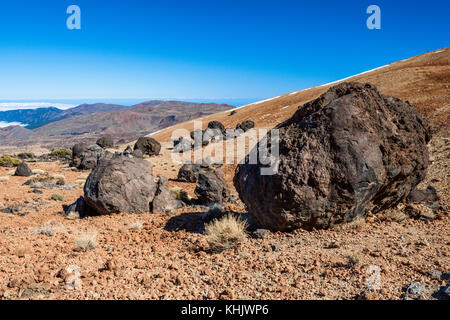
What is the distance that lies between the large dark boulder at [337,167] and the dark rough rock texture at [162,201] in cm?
381

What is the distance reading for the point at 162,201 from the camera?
389 inches

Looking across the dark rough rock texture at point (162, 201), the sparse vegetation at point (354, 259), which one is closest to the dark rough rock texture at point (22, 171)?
the dark rough rock texture at point (162, 201)

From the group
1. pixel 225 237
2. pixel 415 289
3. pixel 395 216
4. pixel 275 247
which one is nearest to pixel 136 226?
pixel 225 237

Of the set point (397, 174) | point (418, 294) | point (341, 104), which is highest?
point (341, 104)

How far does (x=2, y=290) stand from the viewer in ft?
14.7

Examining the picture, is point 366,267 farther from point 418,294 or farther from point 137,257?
point 137,257

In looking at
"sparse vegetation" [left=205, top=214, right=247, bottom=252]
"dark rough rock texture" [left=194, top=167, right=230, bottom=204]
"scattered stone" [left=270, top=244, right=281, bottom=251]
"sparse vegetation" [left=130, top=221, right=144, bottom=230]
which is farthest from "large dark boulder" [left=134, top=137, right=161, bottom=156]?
"scattered stone" [left=270, top=244, right=281, bottom=251]

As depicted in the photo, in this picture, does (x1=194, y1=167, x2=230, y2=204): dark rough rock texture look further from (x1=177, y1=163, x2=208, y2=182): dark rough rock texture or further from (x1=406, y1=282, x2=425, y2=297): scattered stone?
(x1=406, y1=282, x2=425, y2=297): scattered stone

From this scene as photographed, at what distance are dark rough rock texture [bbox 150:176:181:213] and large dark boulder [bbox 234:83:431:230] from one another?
381cm

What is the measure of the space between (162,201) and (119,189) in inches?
56.8

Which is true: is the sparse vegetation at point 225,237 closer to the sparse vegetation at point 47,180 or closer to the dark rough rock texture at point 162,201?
the dark rough rock texture at point 162,201

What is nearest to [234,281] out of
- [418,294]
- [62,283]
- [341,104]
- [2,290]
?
[418,294]

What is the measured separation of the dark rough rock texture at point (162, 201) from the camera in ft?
31.9
